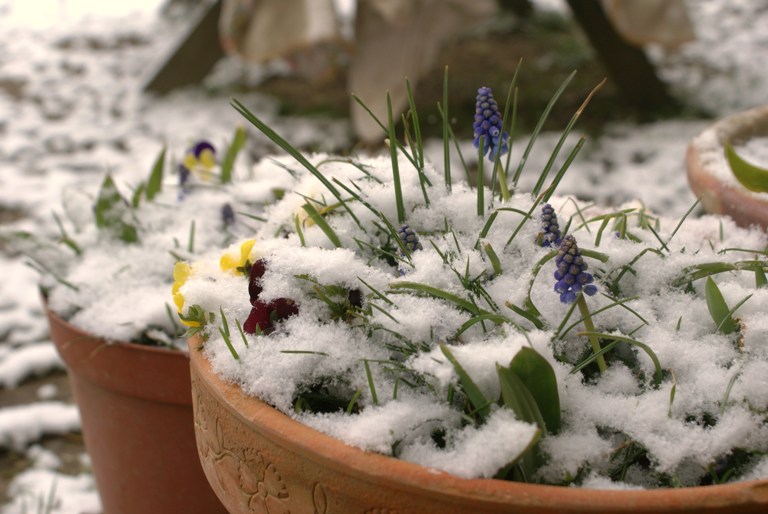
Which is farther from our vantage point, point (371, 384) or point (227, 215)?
point (227, 215)

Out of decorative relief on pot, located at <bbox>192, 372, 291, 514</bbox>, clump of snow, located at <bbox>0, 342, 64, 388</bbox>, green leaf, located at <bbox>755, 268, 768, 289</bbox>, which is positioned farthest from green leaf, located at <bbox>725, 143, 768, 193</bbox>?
clump of snow, located at <bbox>0, 342, 64, 388</bbox>

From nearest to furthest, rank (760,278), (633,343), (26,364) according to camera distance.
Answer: (633,343) < (760,278) < (26,364)

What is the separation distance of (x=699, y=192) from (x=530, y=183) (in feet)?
5.85

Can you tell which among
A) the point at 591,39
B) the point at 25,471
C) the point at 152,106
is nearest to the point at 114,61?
the point at 152,106

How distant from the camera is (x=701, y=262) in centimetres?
99

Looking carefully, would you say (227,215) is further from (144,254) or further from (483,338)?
(483,338)

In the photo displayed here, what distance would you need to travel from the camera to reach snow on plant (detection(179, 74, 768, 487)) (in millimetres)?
784

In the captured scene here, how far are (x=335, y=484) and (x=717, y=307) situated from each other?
42cm

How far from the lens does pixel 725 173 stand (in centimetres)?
130

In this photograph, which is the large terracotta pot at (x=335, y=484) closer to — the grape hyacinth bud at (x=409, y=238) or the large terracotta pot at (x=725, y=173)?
the grape hyacinth bud at (x=409, y=238)

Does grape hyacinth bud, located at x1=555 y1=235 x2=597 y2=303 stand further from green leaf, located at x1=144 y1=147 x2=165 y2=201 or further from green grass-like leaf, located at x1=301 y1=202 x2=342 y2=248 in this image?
green leaf, located at x1=144 y1=147 x2=165 y2=201

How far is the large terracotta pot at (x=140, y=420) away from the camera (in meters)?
1.33

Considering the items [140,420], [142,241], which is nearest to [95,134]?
[142,241]

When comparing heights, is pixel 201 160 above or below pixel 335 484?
above
